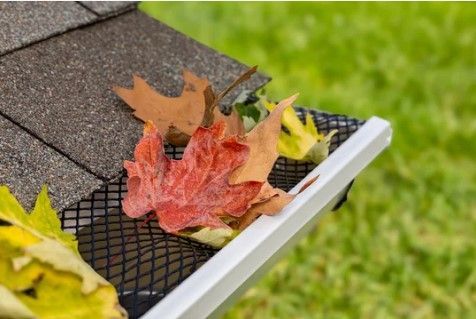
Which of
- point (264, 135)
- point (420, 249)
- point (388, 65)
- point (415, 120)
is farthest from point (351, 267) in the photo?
point (264, 135)

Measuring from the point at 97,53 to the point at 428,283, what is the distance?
2135 millimetres

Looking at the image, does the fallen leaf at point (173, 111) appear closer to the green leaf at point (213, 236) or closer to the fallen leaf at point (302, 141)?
the fallen leaf at point (302, 141)

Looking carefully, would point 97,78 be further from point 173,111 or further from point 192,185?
point 192,185

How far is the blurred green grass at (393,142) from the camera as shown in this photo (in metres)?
3.55

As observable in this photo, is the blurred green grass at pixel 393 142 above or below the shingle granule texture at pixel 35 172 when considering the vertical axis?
below

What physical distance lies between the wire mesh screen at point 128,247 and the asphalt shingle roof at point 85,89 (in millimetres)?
67

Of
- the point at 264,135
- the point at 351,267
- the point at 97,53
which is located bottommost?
the point at 351,267

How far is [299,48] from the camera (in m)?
5.28

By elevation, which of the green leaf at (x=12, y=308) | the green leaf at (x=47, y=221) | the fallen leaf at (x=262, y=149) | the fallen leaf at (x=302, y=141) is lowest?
the green leaf at (x=47, y=221)

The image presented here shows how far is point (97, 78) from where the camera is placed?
6.33 ft

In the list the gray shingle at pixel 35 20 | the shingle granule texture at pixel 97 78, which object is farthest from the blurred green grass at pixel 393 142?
the gray shingle at pixel 35 20

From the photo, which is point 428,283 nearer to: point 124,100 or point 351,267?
point 351,267

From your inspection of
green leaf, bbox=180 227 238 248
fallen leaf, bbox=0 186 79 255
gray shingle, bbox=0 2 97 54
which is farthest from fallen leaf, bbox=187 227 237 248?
gray shingle, bbox=0 2 97 54

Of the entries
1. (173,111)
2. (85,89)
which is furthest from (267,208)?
(85,89)
